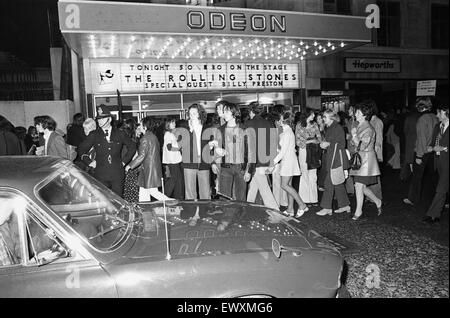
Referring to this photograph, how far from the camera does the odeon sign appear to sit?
1020 cm

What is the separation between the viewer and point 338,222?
633 centimetres

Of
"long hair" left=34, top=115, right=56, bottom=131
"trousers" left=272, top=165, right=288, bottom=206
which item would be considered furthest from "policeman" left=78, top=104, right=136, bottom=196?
"trousers" left=272, top=165, right=288, bottom=206

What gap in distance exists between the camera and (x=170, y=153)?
6.93 meters

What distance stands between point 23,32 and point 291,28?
17.5 meters

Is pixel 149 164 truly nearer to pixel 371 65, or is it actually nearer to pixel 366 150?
pixel 366 150

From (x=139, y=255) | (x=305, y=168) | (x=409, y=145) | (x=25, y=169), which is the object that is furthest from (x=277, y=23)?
(x=139, y=255)

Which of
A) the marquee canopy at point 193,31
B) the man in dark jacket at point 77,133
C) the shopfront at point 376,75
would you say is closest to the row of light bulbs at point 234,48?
the marquee canopy at point 193,31

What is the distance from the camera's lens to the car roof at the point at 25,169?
246 cm

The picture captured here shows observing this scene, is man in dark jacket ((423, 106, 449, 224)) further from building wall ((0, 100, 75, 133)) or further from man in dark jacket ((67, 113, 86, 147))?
building wall ((0, 100, 75, 133))

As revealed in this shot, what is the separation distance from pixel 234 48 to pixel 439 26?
39.9 feet

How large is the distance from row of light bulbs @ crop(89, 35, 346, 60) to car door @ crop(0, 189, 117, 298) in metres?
8.65

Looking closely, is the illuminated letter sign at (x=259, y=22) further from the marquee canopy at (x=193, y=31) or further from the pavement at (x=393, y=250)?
the pavement at (x=393, y=250)
